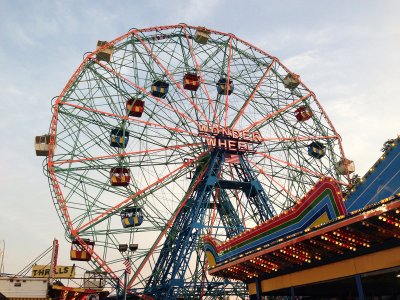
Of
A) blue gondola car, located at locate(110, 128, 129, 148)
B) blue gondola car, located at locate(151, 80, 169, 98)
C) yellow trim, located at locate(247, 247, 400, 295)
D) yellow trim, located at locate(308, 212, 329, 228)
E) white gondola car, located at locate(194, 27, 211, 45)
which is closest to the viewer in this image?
yellow trim, located at locate(247, 247, 400, 295)

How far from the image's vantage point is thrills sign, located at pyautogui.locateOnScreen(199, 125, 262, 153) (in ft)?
91.4

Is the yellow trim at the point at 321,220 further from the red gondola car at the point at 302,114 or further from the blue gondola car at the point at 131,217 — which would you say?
the red gondola car at the point at 302,114

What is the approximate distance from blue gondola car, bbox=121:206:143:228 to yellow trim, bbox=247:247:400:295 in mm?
11203

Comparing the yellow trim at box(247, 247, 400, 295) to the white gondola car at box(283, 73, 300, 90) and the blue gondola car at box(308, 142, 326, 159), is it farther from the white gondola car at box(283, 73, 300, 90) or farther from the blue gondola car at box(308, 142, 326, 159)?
the white gondola car at box(283, 73, 300, 90)

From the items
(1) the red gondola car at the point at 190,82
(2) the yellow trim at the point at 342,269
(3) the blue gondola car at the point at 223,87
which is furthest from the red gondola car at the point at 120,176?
(2) the yellow trim at the point at 342,269

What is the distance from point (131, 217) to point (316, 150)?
15691mm

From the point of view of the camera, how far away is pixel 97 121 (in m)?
26.1

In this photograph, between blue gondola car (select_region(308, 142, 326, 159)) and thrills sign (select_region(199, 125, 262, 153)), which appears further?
blue gondola car (select_region(308, 142, 326, 159))

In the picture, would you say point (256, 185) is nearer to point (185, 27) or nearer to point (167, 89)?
point (167, 89)

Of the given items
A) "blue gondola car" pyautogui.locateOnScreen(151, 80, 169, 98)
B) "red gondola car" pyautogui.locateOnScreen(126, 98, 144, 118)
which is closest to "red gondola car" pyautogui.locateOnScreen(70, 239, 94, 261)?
"red gondola car" pyautogui.locateOnScreen(126, 98, 144, 118)

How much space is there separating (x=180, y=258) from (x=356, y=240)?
52.1ft

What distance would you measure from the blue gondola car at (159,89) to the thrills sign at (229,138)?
11.4ft

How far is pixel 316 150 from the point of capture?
3222 cm

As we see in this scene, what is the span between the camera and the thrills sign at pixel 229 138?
1096 inches
